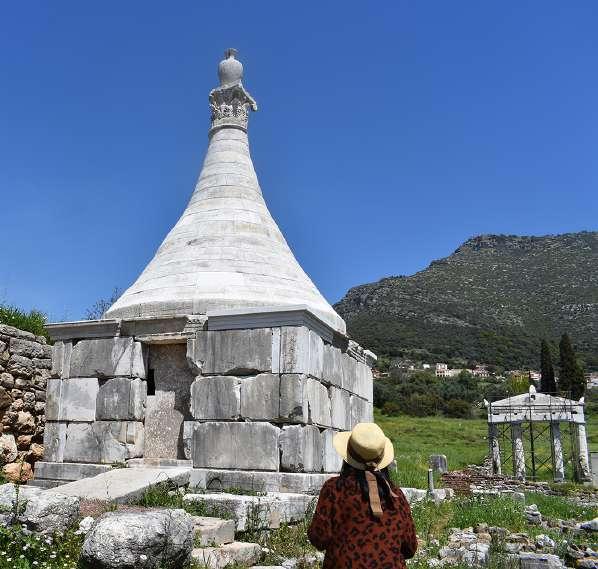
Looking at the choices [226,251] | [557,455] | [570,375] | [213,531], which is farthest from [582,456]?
[213,531]

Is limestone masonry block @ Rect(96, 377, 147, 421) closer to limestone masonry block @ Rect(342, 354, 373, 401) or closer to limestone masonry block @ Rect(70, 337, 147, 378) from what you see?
limestone masonry block @ Rect(70, 337, 147, 378)

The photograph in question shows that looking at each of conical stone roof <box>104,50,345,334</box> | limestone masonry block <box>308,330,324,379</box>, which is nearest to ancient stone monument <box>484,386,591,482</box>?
conical stone roof <box>104,50,345,334</box>

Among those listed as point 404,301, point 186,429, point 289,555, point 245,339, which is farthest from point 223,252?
point 404,301

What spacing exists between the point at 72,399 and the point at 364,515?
20.5ft

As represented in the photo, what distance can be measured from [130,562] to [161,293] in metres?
5.21

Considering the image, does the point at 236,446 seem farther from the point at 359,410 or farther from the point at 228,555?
the point at 359,410

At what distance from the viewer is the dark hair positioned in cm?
366

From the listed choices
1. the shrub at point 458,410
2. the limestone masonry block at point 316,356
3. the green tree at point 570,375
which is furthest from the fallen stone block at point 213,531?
the shrub at point 458,410

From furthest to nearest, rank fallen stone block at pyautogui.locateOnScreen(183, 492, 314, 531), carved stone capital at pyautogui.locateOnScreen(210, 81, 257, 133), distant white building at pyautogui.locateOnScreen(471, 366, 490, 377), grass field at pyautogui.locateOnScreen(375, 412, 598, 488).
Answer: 1. distant white building at pyautogui.locateOnScreen(471, 366, 490, 377)
2. grass field at pyautogui.locateOnScreen(375, 412, 598, 488)
3. carved stone capital at pyautogui.locateOnScreen(210, 81, 257, 133)
4. fallen stone block at pyautogui.locateOnScreen(183, 492, 314, 531)

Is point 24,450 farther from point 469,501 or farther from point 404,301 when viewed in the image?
point 404,301

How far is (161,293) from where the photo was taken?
9.24 m

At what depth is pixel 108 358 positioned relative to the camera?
A: 8789 mm

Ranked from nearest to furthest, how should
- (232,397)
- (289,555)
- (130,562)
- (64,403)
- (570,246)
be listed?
(130,562), (289,555), (232,397), (64,403), (570,246)

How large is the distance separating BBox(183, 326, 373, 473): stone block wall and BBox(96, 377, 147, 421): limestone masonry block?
82cm
